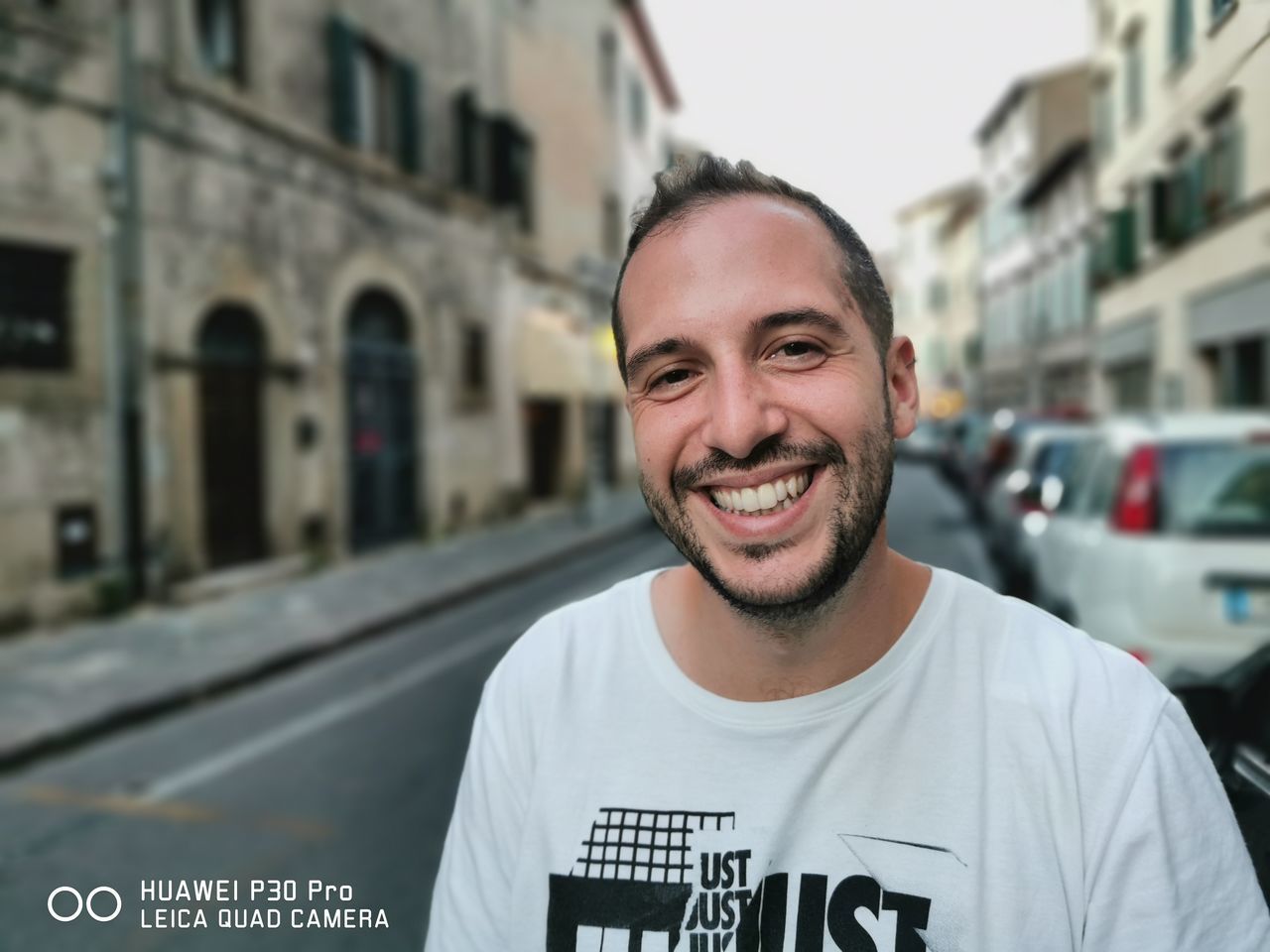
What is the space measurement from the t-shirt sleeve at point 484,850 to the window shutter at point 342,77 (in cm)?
1255

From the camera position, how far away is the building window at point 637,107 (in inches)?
1016

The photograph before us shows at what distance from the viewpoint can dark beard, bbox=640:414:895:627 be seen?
144 centimetres

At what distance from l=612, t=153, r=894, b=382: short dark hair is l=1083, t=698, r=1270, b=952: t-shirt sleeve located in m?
0.72

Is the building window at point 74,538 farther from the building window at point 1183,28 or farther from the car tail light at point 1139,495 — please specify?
the building window at point 1183,28

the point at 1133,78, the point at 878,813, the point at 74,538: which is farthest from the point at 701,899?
the point at 1133,78

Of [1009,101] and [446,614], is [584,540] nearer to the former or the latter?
[446,614]

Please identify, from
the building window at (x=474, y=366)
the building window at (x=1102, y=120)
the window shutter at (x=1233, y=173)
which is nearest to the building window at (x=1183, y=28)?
the window shutter at (x=1233, y=173)

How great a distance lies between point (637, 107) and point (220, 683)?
22.6 meters

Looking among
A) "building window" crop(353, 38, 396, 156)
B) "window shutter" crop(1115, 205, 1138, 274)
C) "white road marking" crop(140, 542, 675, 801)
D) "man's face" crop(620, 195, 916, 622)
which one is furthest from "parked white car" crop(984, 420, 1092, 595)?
"window shutter" crop(1115, 205, 1138, 274)

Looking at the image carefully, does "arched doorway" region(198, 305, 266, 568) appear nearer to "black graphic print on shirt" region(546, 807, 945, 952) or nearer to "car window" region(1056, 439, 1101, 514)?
"car window" region(1056, 439, 1101, 514)

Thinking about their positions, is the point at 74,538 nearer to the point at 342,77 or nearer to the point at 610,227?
the point at 342,77

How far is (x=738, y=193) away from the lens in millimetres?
1531

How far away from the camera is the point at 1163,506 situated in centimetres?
475

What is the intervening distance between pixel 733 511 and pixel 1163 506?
401 cm
